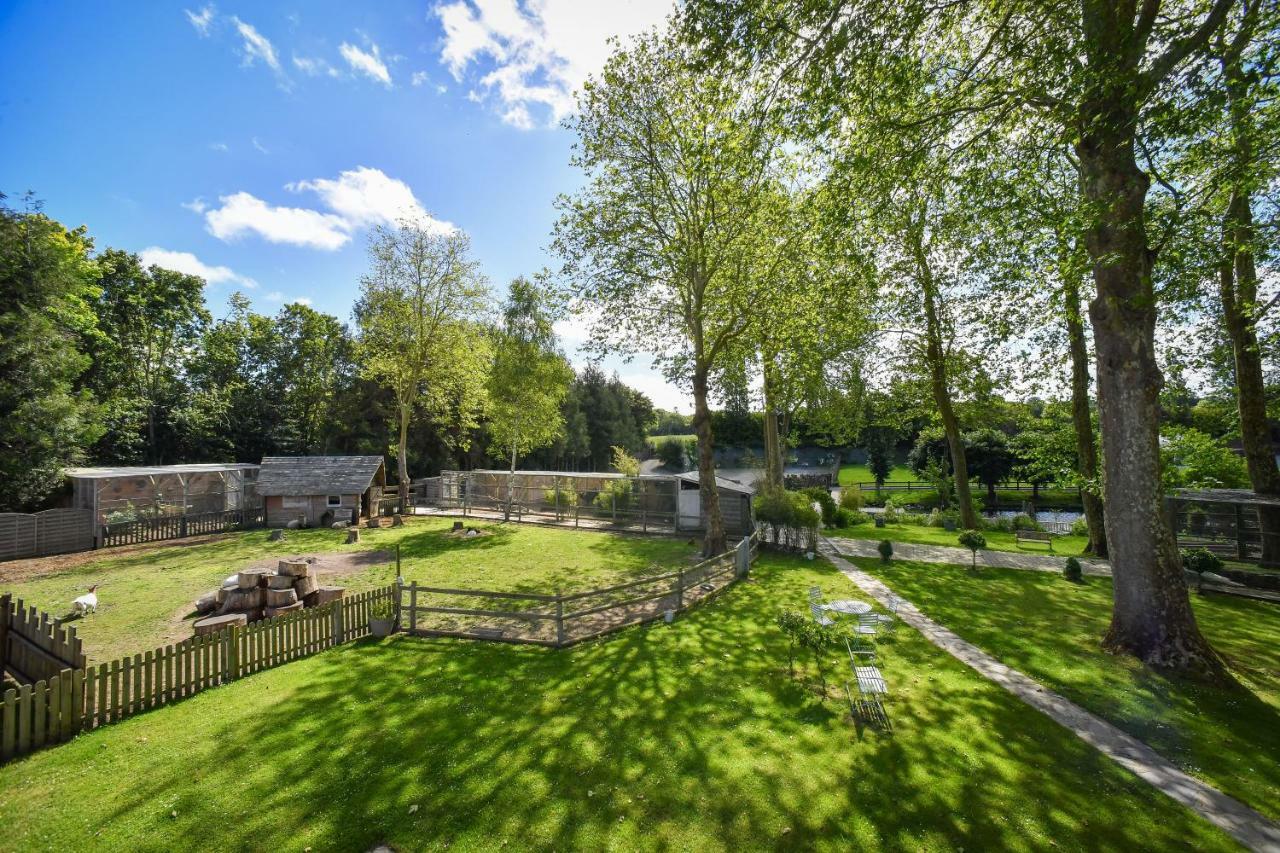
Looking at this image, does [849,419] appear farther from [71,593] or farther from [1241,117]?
[71,593]

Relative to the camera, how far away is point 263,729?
6.98 metres

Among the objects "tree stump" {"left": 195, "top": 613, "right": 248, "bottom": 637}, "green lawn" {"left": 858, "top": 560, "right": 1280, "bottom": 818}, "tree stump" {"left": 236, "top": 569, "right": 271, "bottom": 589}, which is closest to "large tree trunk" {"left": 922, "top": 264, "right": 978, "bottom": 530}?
"green lawn" {"left": 858, "top": 560, "right": 1280, "bottom": 818}

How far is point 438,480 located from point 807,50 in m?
33.1

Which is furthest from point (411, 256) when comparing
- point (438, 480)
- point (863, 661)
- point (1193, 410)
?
point (1193, 410)

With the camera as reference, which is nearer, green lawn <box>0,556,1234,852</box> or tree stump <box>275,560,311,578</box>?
green lawn <box>0,556,1234,852</box>

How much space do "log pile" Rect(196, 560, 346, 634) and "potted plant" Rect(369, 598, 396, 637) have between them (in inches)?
69.6

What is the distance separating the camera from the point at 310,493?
84.5 feet

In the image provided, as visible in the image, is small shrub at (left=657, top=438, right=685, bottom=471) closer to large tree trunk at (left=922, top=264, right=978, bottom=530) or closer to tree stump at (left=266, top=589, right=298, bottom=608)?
large tree trunk at (left=922, top=264, right=978, bottom=530)

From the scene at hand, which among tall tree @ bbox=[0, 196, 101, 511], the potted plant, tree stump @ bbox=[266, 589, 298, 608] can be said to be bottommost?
the potted plant

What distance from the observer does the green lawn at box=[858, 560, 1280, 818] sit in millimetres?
6207

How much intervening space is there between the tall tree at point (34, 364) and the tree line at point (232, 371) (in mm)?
50

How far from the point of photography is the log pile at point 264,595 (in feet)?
38.1

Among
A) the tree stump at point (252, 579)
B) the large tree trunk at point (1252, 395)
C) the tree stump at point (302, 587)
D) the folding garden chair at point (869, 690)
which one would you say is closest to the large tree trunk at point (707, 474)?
the folding garden chair at point (869, 690)

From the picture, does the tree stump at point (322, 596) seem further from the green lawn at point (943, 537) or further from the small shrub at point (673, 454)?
the small shrub at point (673, 454)
